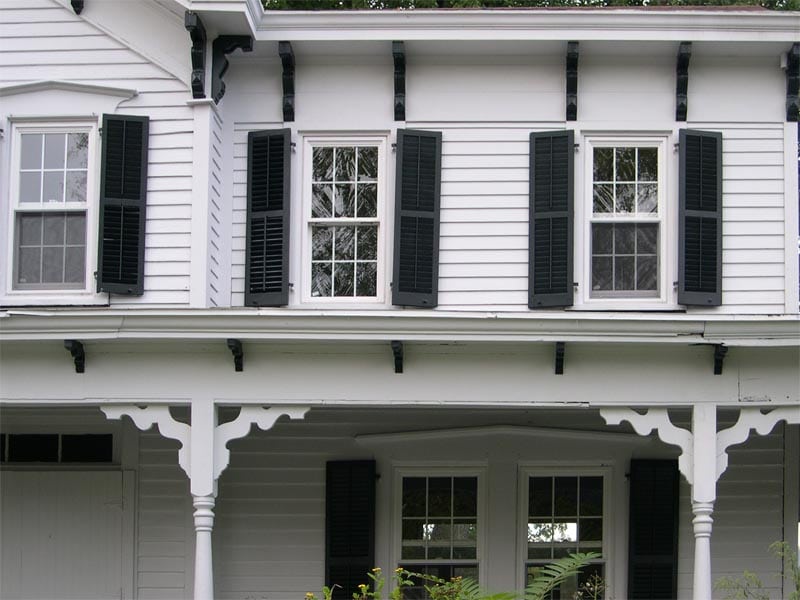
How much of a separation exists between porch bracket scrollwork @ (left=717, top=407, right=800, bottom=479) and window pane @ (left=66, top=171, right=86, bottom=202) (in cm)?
614

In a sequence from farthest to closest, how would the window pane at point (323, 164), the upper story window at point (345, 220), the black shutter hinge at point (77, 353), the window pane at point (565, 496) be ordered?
the window pane at point (565, 496) < the window pane at point (323, 164) < the upper story window at point (345, 220) < the black shutter hinge at point (77, 353)

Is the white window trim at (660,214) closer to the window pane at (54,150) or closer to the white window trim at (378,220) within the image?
the white window trim at (378,220)

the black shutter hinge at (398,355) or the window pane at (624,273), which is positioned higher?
the window pane at (624,273)

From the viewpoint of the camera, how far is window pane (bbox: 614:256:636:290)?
1207 centimetres

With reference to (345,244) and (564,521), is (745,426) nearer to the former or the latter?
(564,521)

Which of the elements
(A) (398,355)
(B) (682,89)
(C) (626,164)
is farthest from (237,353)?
(B) (682,89)

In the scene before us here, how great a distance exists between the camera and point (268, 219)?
39.7 feet

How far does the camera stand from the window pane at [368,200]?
12211 mm

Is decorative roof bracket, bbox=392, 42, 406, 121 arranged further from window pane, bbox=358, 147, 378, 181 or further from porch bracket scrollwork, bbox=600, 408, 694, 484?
porch bracket scrollwork, bbox=600, 408, 694, 484

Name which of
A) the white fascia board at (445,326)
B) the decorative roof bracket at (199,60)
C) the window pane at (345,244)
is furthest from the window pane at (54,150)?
the window pane at (345,244)

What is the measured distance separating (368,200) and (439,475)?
2.84m

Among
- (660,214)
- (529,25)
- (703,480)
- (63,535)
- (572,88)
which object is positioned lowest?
(63,535)

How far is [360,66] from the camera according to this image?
1240cm

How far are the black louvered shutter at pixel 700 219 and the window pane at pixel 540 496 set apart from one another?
92.0 inches
